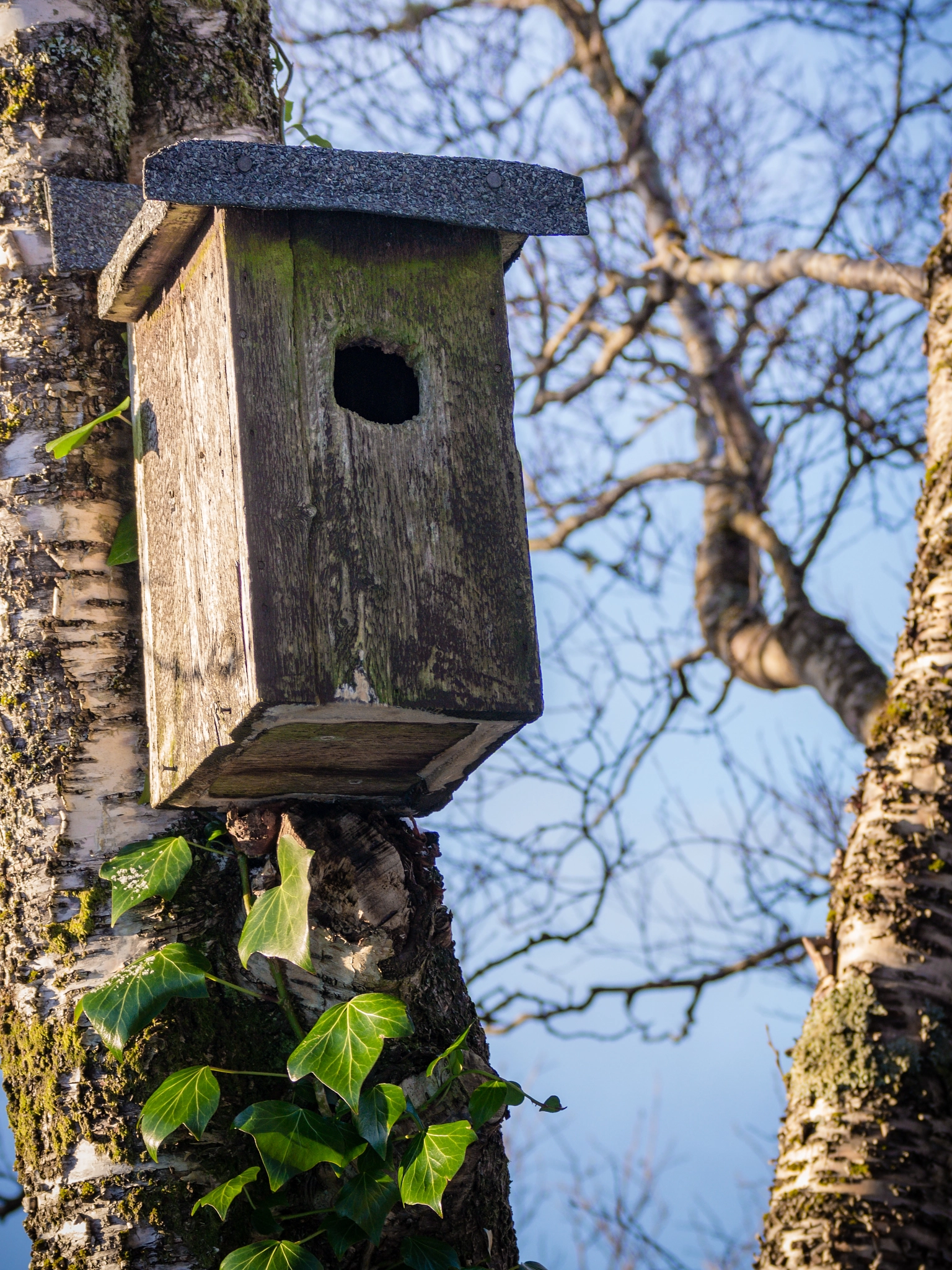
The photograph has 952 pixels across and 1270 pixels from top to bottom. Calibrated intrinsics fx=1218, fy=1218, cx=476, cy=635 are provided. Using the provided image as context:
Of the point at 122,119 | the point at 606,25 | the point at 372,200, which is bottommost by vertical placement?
the point at 372,200

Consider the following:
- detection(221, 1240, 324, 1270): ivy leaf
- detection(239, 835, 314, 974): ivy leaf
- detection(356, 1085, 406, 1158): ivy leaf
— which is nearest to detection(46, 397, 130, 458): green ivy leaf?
detection(239, 835, 314, 974): ivy leaf

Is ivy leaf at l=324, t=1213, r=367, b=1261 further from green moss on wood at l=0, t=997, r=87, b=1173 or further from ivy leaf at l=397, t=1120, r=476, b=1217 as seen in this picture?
green moss on wood at l=0, t=997, r=87, b=1173

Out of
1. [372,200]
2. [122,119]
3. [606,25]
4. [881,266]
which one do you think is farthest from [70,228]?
[606,25]

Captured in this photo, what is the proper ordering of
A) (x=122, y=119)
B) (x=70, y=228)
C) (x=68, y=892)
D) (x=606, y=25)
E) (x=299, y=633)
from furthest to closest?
1. (x=606, y=25)
2. (x=122, y=119)
3. (x=70, y=228)
4. (x=68, y=892)
5. (x=299, y=633)

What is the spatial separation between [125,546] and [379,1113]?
2.91ft

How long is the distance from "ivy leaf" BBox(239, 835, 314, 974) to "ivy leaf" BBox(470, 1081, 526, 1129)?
0.27 meters

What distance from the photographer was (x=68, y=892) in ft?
5.54

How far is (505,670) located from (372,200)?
0.62 meters

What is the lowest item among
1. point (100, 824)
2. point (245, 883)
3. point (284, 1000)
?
point (284, 1000)

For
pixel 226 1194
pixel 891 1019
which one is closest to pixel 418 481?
pixel 226 1194

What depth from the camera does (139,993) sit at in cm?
154

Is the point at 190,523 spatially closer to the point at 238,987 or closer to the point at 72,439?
the point at 72,439

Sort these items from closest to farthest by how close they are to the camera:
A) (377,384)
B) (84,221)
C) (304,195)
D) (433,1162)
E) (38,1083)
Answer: (433,1162) → (304,195) → (38,1083) → (377,384) → (84,221)

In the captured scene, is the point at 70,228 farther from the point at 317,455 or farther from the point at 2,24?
the point at 317,455
